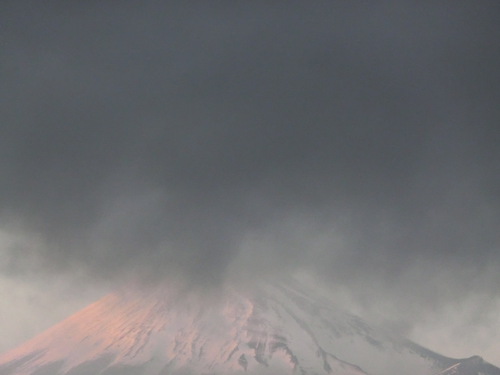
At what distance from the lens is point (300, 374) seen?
619ft

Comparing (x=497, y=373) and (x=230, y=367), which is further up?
(x=497, y=373)

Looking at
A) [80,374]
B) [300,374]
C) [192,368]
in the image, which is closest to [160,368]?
[192,368]

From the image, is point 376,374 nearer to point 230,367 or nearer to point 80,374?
point 230,367

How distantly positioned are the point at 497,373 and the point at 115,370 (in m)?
99.8

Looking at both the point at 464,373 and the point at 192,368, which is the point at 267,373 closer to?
the point at 192,368

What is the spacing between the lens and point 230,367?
195250 millimetres

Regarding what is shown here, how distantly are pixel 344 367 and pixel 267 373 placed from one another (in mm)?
21011

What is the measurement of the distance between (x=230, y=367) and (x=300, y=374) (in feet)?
61.3

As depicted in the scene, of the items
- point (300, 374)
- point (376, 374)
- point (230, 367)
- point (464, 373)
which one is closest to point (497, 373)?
point (464, 373)

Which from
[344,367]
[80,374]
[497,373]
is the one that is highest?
[497,373]

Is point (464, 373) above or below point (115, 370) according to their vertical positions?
above

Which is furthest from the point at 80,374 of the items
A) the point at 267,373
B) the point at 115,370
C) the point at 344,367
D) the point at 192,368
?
the point at 344,367

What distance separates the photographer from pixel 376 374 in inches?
7844

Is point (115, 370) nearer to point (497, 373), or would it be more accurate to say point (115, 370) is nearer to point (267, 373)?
point (267, 373)
